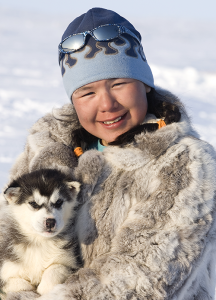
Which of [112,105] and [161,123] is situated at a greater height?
[112,105]

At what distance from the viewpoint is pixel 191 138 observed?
2.94m

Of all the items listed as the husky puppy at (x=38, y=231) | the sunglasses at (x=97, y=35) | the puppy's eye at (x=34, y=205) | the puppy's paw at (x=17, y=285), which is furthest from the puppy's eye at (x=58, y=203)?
the sunglasses at (x=97, y=35)

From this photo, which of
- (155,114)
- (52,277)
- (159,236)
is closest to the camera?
(159,236)

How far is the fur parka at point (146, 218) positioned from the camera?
2367 millimetres

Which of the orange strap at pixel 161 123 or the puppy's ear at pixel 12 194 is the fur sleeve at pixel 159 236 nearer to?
the orange strap at pixel 161 123

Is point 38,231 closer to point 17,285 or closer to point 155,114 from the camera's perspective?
point 17,285

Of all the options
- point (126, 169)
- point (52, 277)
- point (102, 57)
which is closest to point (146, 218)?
Result: point (126, 169)

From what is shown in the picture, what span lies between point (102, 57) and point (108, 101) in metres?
0.45

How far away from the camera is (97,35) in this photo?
320cm

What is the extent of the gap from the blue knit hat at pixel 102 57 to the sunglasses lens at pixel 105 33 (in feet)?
0.15

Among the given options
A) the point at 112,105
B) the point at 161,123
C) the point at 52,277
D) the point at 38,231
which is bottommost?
the point at 52,277

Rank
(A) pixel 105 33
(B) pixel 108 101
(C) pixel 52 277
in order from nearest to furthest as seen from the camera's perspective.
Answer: (C) pixel 52 277
(B) pixel 108 101
(A) pixel 105 33

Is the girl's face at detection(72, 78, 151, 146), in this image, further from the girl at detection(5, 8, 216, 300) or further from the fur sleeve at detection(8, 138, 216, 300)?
the fur sleeve at detection(8, 138, 216, 300)

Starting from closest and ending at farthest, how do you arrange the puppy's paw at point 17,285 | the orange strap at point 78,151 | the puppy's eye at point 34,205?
the puppy's paw at point 17,285
the puppy's eye at point 34,205
the orange strap at point 78,151
